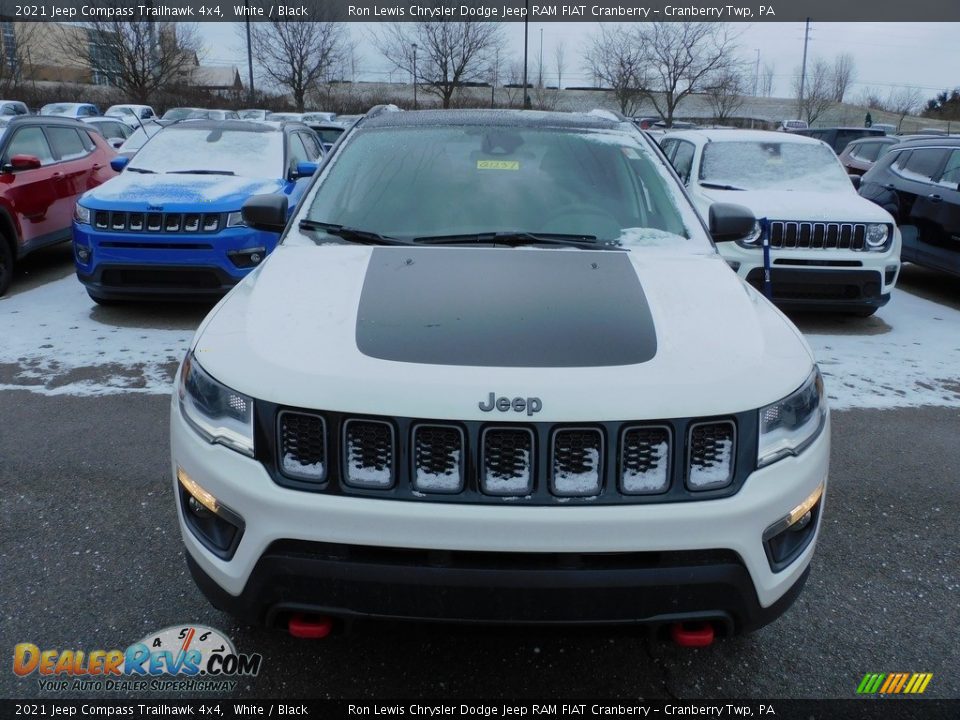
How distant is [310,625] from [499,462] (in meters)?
0.68

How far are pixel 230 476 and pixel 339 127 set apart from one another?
1574 cm

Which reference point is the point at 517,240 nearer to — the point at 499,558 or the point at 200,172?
the point at 499,558

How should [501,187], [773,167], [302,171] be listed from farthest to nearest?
[773,167]
[302,171]
[501,187]

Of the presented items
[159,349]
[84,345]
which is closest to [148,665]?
[159,349]

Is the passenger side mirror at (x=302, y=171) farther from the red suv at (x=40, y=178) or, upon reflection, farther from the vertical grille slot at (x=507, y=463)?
the vertical grille slot at (x=507, y=463)

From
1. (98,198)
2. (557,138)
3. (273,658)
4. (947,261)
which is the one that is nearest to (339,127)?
(98,198)

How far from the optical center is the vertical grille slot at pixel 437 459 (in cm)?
206

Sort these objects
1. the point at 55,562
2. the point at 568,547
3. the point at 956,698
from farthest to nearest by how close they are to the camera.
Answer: the point at 55,562
the point at 956,698
the point at 568,547

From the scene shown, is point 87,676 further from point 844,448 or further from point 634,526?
point 844,448

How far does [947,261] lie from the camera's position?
8398 millimetres

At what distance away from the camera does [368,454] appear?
208 cm

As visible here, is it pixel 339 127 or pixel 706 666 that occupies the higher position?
pixel 339 127

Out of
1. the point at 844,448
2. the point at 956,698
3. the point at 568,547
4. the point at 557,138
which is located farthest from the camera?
the point at 844,448

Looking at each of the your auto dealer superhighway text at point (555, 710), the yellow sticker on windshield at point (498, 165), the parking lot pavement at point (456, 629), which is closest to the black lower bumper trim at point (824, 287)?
the parking lot pavement at point (456, 629)
